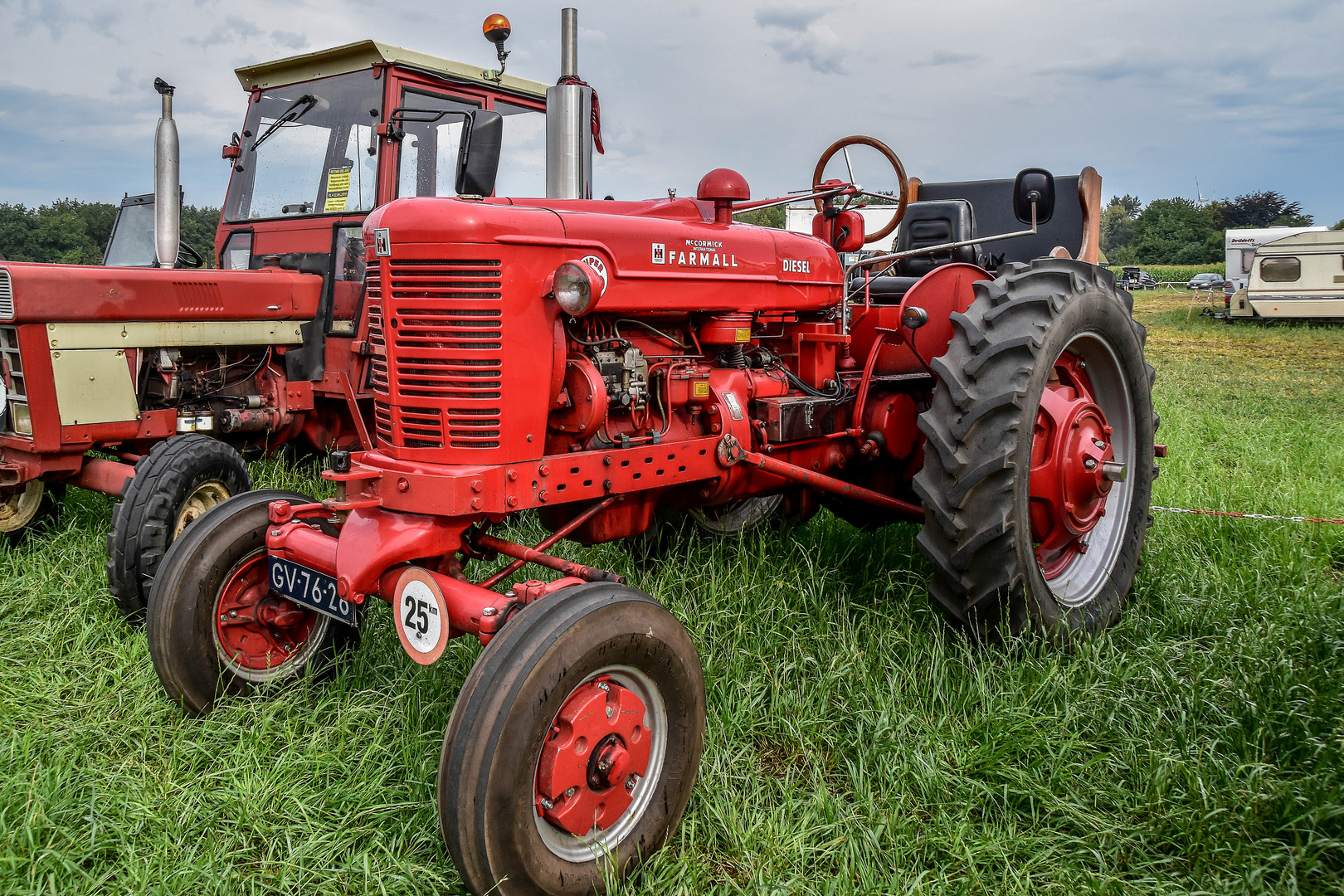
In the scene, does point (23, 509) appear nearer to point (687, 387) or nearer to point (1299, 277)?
point (687, 387)

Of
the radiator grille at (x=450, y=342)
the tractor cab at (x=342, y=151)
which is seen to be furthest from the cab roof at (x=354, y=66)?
the radiator grille at (x=450, y=342)

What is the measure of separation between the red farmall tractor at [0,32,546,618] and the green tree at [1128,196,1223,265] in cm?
5501

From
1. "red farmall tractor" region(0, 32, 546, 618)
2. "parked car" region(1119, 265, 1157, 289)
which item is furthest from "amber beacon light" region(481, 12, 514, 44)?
"parked car" region(1119, 265, 1157, 289)

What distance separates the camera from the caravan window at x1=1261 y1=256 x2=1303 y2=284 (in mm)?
17703

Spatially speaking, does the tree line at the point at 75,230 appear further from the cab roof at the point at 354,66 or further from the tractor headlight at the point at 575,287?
the tractor headlight at the point at 575,287

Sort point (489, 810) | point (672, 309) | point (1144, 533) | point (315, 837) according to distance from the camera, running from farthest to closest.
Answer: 1. point (1144, 533)
2. point (672, 309)
3. point (315, 837)
4. point (489, 810)

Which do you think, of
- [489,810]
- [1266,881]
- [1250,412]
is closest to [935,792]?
[1266,881]

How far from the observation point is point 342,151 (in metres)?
5.54

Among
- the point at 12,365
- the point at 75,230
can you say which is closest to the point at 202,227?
the point at 75,230

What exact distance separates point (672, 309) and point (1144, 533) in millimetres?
2249

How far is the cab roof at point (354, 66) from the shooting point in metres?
5.42

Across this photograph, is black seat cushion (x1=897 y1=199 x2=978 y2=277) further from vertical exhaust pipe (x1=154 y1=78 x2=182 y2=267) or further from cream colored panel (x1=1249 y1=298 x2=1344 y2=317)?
cream colored panel (x1=1249 y1=298 x2=1344 y2=317)

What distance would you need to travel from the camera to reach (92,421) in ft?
14.7

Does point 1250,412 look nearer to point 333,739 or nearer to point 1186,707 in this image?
point 1186,707
